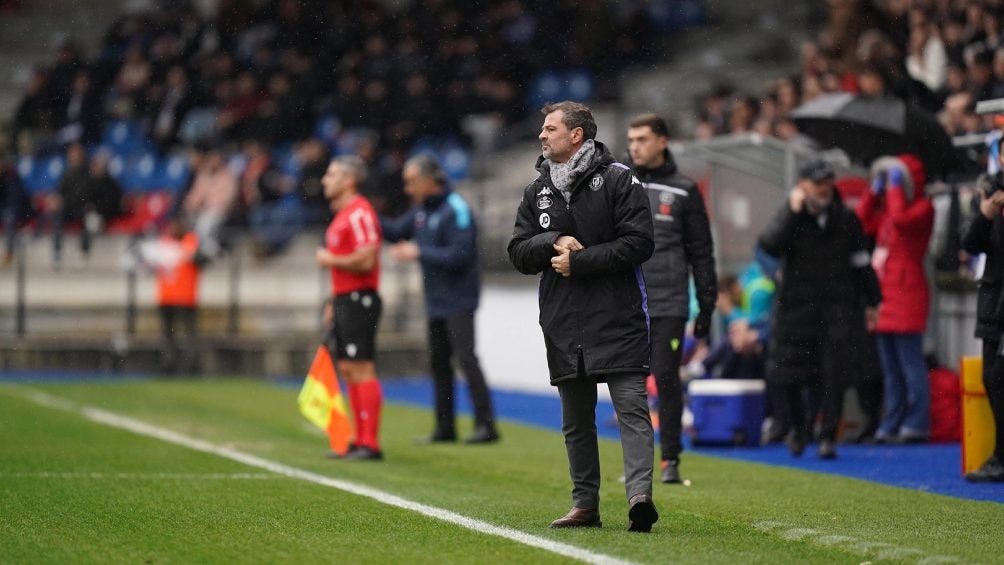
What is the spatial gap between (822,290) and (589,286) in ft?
16.7

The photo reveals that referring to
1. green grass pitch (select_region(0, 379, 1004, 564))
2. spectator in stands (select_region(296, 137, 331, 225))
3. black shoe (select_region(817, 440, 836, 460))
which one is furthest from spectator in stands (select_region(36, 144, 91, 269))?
black shoe (select_region(817, 440, 836, 460))

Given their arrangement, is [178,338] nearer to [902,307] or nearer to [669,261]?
[902,307]

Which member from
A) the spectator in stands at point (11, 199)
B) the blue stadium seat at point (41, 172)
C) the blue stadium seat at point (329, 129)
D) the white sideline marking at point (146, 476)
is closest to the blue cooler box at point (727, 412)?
the white sideline marking at point (146, 476)

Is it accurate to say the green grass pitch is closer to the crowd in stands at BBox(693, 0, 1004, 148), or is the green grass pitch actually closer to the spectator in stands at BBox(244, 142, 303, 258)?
the crowd in stands at BBox(693, 0, 1004, 148)

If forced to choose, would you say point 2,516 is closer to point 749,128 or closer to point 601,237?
point 601,237

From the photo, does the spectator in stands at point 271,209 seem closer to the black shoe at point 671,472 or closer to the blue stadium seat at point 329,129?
the blue stadium seat at point 329,129

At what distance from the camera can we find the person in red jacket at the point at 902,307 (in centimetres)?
1341

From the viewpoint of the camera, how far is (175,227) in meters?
23.6

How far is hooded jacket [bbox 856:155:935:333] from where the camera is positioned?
Result: 43.6 feet

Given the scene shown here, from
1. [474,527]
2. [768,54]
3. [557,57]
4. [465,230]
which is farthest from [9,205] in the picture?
[474,527]

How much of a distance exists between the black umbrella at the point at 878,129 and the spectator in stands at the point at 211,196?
12687 mm

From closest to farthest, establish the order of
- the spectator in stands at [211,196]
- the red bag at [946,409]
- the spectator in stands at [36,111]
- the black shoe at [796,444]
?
the black shoe at [796,444] < the red bag at [946,409] < the spectator in stands at [211,196] < the spectator in stands at [36,111]

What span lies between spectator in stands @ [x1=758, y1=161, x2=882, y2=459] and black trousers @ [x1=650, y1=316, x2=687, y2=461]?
2188 mm

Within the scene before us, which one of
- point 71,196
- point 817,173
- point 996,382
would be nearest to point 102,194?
point 71,196
